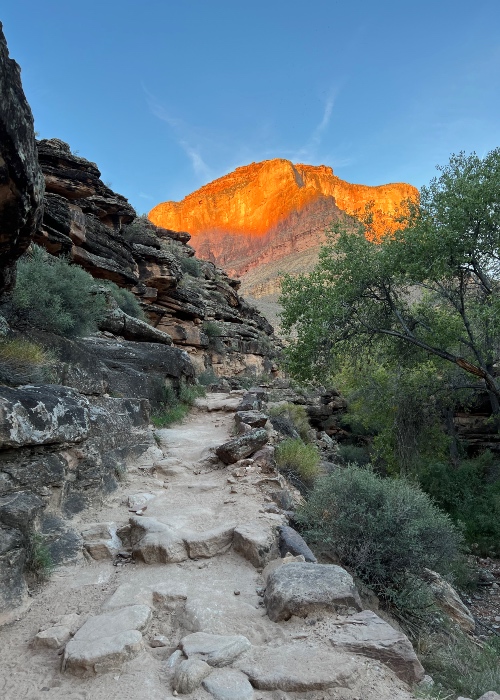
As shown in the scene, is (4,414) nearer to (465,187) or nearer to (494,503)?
(465,187)

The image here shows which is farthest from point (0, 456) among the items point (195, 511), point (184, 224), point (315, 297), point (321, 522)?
point (184, 224)

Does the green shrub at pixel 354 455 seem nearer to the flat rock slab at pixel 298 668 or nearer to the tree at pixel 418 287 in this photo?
the tree at pixel 418 287

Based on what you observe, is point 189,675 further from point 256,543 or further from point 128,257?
point 128,257

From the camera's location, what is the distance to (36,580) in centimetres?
344

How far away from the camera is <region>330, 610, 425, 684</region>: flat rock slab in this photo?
8.19 feet

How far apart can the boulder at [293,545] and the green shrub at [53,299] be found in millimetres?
4678

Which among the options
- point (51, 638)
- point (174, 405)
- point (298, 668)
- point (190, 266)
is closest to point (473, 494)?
point (174, 405)

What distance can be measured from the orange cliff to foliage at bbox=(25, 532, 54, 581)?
94361 mm

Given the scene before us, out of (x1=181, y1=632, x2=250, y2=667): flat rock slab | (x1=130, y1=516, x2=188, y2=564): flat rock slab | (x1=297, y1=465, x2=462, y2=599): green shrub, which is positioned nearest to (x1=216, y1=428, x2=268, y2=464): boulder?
(x1=297, y1=465, x2=462, y2=599): green shrub

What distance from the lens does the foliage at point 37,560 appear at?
3453mm

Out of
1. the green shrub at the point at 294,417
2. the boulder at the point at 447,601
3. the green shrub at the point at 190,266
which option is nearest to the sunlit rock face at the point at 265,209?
the green shrub at the point at 190,266

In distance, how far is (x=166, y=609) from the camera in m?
3.20

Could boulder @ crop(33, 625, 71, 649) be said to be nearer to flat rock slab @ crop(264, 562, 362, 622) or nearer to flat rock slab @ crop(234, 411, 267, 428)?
flat rock slab @ crop(264, 562, 362, 622)

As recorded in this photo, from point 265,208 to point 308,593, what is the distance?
124 metres
